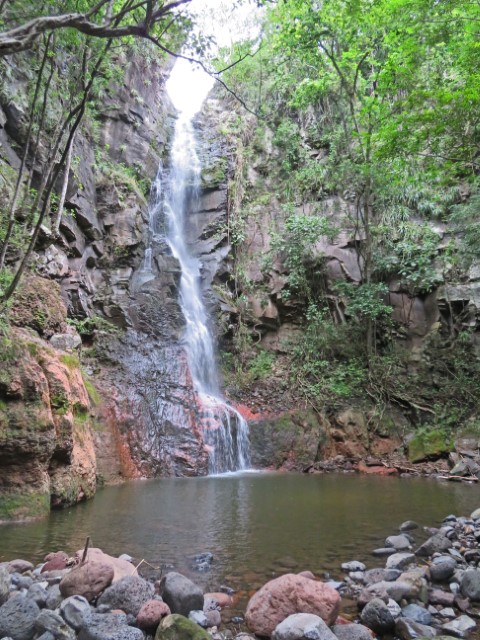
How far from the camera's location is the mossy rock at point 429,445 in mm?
11961

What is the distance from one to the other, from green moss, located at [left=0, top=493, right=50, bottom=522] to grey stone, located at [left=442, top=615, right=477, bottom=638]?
494 cm

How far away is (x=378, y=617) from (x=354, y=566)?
3.60 ft

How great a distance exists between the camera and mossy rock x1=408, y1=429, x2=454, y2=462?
1196cm

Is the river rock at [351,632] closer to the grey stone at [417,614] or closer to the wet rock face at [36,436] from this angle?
the grey stone at [417,614]

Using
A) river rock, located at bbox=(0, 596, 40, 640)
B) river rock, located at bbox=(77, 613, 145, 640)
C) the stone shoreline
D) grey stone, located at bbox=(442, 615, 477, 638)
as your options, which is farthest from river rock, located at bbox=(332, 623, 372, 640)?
river rock, located at bbox=(0, 596, 40, 640)

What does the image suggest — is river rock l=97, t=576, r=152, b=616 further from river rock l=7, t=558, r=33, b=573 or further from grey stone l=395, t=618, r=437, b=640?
grey stone l=395, t=618, r=437, b=640

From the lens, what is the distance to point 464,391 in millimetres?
13359

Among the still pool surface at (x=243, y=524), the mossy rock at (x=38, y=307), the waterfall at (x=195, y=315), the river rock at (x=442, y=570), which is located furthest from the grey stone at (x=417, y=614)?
the waterfall at (x=195, y=315)

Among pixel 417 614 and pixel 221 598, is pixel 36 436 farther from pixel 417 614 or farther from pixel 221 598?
pixel 417 614

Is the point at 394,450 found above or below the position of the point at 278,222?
below

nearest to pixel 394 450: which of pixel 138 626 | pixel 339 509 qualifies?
pixel 339 509

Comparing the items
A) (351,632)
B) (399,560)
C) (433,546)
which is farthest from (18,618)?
(433,546)

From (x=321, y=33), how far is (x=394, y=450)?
1229 centimetres

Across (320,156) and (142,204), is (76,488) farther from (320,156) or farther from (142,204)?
(320,156)
